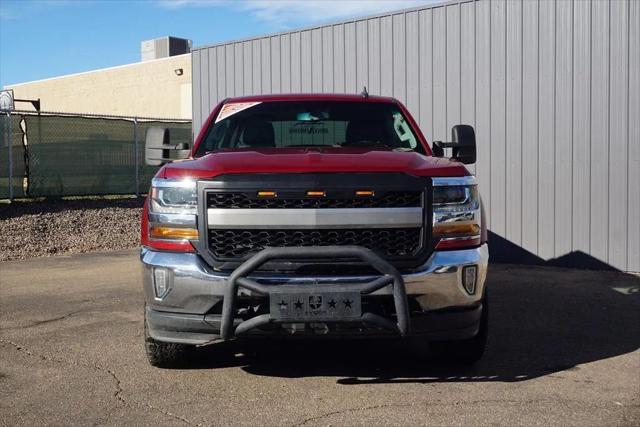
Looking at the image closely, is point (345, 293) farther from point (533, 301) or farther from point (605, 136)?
point (605, 136)

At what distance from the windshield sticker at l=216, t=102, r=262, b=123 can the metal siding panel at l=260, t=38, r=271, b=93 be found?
7.02 metres

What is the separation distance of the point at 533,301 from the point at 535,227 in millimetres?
2670

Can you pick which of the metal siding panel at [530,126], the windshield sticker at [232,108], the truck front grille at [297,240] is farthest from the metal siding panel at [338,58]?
the truck front grille at [297,240]

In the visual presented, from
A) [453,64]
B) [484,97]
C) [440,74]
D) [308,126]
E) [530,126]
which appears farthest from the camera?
[440,74]

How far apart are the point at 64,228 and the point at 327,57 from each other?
564cm

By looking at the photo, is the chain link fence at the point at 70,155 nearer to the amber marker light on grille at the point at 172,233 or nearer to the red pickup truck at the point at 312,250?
the amber marker light on grille at the point at 172,233

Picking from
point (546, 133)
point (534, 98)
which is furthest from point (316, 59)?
point (546, 133)

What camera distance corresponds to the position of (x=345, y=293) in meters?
4.07

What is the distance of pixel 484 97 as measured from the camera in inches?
413

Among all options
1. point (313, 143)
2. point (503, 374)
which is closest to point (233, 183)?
point (313, 143)

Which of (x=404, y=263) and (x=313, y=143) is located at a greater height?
(x=313, y=143)

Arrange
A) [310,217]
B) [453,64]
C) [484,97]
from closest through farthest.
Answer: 1. [310,217]
2. [484,97]
3. [453,64]

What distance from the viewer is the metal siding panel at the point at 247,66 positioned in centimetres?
1344

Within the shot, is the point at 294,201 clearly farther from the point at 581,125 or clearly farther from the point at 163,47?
the point at 163,47
